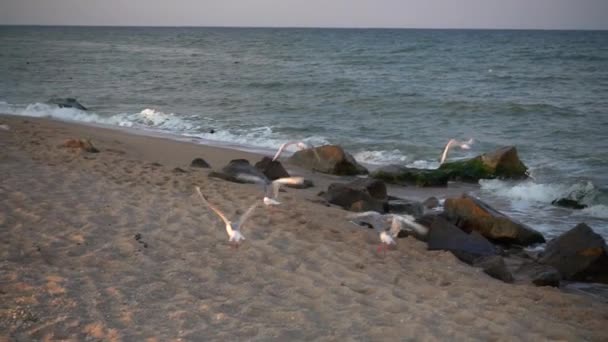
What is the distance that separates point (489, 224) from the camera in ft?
30.2

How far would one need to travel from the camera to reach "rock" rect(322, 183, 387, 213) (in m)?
9.80

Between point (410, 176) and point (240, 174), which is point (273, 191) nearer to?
point (240, 174)

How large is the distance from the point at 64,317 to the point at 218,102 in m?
22.5

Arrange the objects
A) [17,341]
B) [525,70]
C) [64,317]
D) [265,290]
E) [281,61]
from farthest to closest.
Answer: [281,61], [525,70], [265,290], [64,317], [17,341]

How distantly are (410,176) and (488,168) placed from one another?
192cm

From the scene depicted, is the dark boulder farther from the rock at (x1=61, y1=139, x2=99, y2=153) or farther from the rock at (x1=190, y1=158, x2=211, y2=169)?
the rock at (x1=61, y1=139, x2=99, y2=153)

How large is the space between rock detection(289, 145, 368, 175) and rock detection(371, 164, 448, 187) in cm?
53

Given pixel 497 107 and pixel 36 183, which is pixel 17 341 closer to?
pixel 36 183

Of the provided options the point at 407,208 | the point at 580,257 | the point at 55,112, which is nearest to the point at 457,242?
the point at 580,257

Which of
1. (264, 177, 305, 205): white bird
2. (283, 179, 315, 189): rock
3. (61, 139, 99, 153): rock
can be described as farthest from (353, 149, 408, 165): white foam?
(61, 139, 99, 153): rock

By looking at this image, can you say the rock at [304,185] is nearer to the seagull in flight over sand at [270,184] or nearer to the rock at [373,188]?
the seagull in flight over sand at [270,184]

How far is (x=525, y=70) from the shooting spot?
1577 inches

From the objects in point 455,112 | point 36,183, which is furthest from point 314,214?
point 455,112

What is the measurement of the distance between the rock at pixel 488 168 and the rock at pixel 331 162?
1991mm
